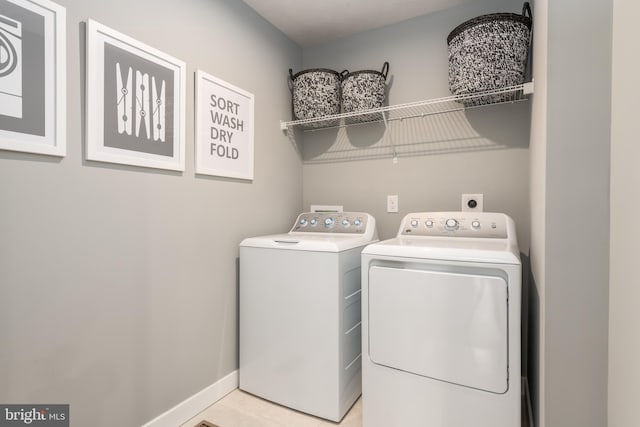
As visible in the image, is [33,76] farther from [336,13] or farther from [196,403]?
[336,13]

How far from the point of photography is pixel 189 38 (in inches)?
64.1

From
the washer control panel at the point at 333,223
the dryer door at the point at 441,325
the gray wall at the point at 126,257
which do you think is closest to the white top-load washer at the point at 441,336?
the dryer door at the point at 441,325

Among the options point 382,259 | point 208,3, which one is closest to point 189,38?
point 208,3

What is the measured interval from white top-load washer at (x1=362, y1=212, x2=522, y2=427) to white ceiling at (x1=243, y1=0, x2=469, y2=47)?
1.55 meters

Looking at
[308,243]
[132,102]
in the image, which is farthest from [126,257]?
[308,243]

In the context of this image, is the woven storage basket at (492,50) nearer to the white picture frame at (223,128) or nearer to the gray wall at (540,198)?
the gray wall at (540,198)

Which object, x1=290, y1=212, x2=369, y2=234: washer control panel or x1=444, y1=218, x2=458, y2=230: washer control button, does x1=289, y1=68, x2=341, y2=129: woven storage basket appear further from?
x1=444, y1=218, x2=458, y2=230: washer control button

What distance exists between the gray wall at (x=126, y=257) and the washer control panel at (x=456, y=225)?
3.28ft

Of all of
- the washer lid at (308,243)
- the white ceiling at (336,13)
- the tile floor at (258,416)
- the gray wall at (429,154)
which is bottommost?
the tile floor at (258,416)

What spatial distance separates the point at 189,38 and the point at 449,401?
2.07 m

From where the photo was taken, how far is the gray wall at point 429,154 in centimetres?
190

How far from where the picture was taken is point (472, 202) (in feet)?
6.52

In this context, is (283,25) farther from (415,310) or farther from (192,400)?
(192,400)

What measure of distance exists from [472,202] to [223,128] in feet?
5.15
